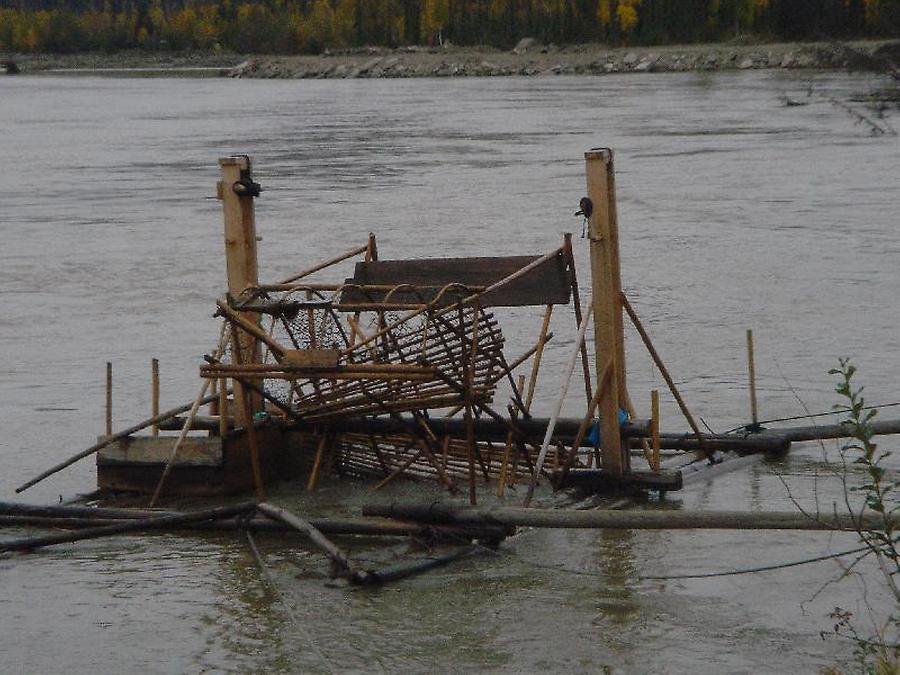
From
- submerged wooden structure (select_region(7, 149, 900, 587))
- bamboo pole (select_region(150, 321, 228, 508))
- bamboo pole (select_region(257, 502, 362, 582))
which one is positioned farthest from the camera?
bamboo pole (select_region(150, 321, 228, 508))

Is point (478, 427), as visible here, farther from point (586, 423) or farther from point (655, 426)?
point (655, 426)

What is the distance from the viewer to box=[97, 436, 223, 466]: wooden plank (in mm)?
10998

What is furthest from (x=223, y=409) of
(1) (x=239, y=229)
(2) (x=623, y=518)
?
(2) (x=623, y=518)

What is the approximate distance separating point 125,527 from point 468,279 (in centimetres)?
285

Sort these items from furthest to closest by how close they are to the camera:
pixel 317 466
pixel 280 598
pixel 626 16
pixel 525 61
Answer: pixel 626 16 → pixel 525 61 → pixel 317 466 → pixel 280 598

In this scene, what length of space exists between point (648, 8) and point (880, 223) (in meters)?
129

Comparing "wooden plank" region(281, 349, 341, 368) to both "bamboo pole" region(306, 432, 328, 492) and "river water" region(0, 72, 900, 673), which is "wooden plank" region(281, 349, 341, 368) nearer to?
"river water" region(0, 72, 900, 673)

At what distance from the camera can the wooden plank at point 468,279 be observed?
11.0 m

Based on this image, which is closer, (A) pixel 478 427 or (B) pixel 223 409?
(B) pixel 223 409

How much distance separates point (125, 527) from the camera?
979cm

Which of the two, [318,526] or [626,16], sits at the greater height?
[626,16]

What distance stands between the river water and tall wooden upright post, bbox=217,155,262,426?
1079 mm

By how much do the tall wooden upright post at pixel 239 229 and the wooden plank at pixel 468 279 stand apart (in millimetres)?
682

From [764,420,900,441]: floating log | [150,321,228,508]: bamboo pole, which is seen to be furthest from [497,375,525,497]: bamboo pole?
[764,420,900,441]: floating log
